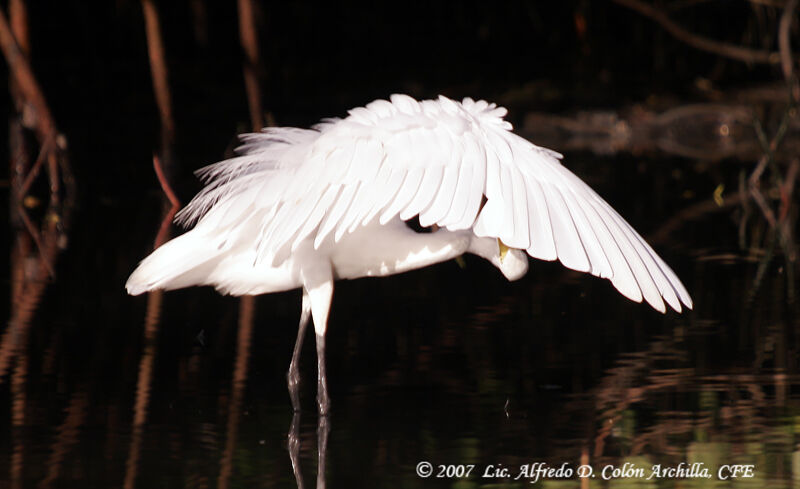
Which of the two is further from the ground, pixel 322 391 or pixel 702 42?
pixel 702 42

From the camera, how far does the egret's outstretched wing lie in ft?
17.7

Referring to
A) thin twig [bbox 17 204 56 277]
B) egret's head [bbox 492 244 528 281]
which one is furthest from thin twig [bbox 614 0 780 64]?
egret's head [bbox 492 244 528 281]

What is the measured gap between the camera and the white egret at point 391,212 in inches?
214

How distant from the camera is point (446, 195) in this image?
5.53m

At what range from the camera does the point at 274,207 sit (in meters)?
6.12

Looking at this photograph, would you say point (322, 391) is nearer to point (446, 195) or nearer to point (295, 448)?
point (295, 448)

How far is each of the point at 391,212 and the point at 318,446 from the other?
3.72ft

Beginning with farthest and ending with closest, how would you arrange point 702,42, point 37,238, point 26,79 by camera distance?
1. point 702,42
2. point 26,79
3. point 37,238

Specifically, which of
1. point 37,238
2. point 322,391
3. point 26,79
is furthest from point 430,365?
point 26,79

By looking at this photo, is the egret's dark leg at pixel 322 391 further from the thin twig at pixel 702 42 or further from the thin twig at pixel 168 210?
the thin twig at pixel 702 42

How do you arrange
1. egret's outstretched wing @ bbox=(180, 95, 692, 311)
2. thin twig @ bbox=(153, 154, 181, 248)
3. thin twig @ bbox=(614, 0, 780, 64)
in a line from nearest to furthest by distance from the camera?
egret's outstretched wing @ bbox=(180, 95, 692, 311), thin twig @ bbox=(153, 154, 181, 248), thin twig @ bbox=(614, 0, 780, 64)

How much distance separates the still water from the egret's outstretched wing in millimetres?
739

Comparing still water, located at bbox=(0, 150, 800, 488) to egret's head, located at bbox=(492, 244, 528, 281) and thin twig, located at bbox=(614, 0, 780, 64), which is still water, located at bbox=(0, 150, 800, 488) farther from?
thin twig, located at bbox=(614, 0, 780, 64)

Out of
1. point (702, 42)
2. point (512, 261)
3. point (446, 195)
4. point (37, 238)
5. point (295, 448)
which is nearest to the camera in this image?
point (446, 195)
